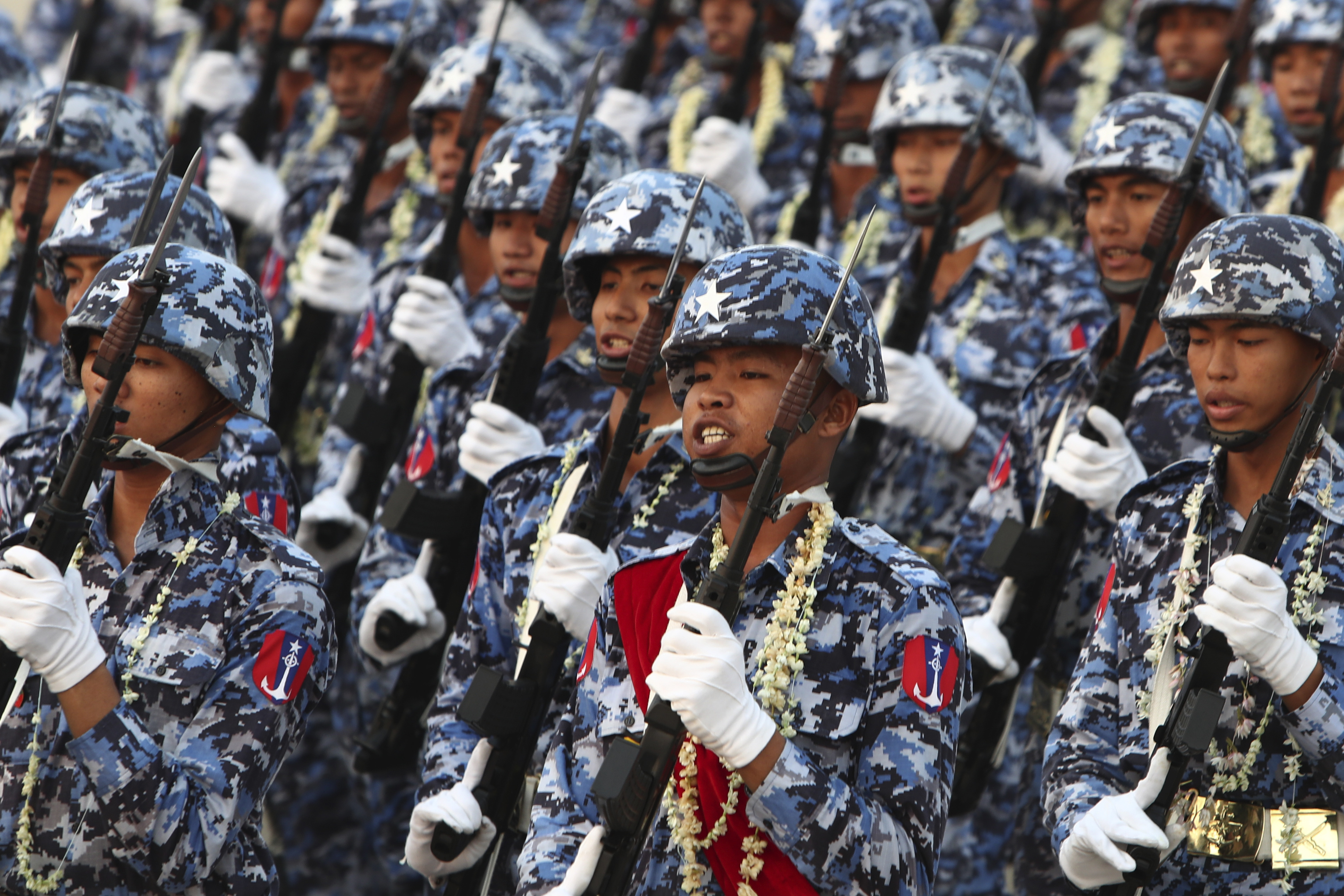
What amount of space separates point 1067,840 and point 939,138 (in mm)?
3691

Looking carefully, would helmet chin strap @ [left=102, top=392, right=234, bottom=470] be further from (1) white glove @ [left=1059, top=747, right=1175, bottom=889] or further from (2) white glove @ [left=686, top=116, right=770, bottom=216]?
(2) white glove @ [left=686, top=116, right=770, bottom=216]

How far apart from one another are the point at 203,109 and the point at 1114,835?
7.76 meters

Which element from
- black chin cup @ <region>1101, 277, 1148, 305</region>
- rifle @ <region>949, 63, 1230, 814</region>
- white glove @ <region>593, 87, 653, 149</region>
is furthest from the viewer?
white glove @ <region>593, 87, 653, 149</region>

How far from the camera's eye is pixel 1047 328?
6.29m

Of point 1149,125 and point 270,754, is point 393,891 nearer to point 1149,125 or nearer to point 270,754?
point 270,754

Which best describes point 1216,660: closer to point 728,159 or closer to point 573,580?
point 573,580

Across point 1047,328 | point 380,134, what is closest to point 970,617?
point 1047,328

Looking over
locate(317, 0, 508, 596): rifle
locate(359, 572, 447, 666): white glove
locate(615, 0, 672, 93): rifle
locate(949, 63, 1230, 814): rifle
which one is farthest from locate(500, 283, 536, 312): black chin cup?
locate(615, 0, 672, 93): rifle

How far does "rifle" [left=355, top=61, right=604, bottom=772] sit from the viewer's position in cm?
565

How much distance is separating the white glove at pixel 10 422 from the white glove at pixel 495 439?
65.3 inches

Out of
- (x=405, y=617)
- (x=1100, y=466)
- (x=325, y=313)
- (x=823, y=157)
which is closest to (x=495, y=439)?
(x=405, y=617)

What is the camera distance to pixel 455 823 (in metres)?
4.33

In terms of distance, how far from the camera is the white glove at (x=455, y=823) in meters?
4.35

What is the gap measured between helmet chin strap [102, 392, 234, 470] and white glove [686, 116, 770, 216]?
4522 millimetres
